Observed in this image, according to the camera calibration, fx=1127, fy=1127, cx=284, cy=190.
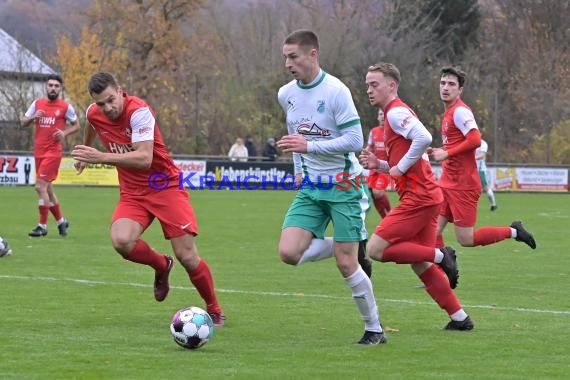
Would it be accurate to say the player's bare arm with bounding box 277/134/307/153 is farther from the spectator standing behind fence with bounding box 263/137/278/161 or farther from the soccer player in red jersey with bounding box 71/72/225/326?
the spectator standing behind fence with bounding box 263/137/278/161

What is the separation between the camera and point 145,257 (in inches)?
339

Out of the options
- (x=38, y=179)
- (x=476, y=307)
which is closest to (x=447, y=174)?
(x=476, y=307)

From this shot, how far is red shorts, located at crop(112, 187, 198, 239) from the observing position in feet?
28.0

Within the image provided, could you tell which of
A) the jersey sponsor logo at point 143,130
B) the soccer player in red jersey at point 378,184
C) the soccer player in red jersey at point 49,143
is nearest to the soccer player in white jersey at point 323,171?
the jersey sponsor logo at point 143,130

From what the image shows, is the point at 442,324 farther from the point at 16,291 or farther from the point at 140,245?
the point at 16,291

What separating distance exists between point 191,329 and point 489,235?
4851 mm

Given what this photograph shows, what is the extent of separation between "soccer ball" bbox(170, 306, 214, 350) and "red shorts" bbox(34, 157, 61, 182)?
32.5 feet

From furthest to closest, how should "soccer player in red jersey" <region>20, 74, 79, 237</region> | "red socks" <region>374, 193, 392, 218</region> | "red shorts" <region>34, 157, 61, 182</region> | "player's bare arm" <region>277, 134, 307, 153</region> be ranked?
"red socks" <region>374, 193, 392, 218</region>, "red shorts" <region>34, 157, 61, 182</region>, "soccer player in red jersey" <region>20, 74, 79, 237</region>, "player's bare arm" <region>277, 134, 307, 153</region>

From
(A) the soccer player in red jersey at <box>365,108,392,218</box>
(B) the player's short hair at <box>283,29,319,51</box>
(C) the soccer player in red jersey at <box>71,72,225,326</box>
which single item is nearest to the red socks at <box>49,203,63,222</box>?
(A) the soccer player in red jersey at <box>365,108,392,218</box>

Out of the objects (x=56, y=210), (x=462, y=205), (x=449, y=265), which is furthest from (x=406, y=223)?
(x=56, y=210)

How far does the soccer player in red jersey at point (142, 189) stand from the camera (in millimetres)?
8273

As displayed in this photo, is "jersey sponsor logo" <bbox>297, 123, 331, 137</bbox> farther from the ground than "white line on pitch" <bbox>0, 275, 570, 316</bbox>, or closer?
farther from the ground

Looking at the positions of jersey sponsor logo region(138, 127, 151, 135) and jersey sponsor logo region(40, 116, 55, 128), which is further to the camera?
jersey sponsor logo region(40, 116, 55, 128)

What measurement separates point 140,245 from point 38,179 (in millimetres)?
8702
